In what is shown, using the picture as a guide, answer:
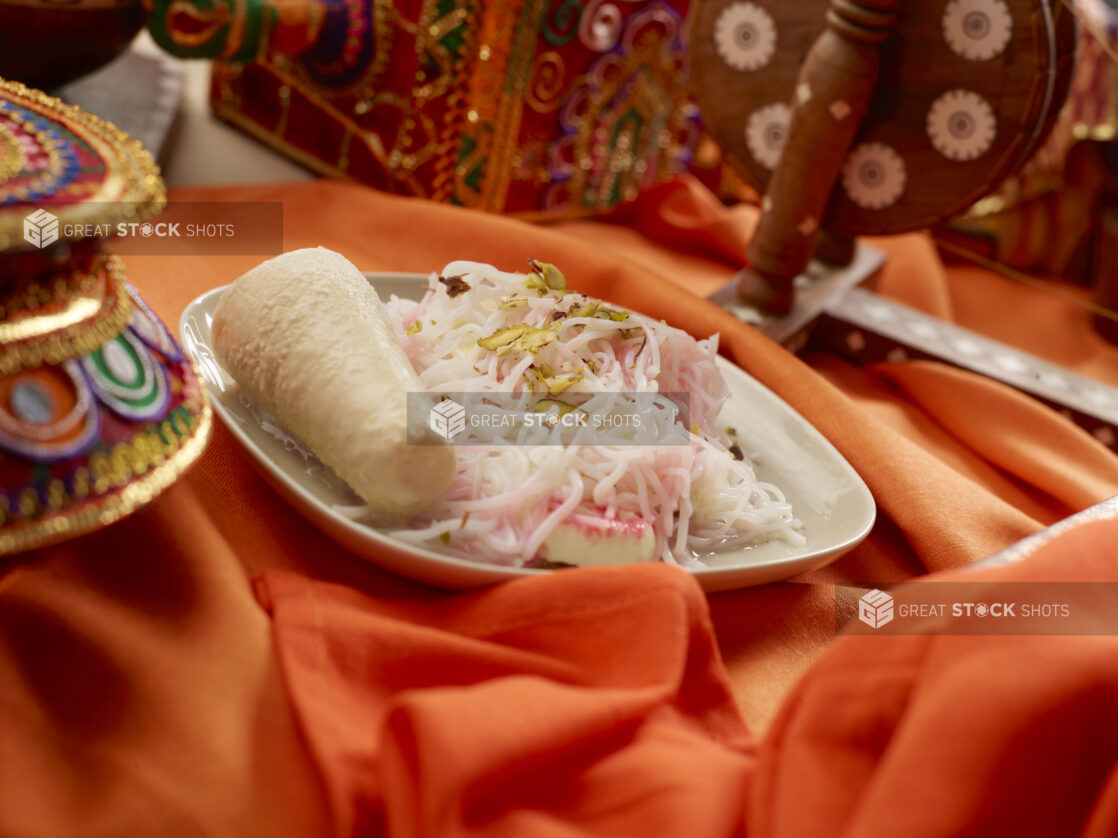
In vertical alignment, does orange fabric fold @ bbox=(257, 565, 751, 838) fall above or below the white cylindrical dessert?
below

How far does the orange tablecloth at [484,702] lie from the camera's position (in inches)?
18.9

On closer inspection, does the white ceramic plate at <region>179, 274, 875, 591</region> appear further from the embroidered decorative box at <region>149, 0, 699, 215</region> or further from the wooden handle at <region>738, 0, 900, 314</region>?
the embroidered decorative box at <region>149, 0, 699, 215</region>

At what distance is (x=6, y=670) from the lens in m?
0.50

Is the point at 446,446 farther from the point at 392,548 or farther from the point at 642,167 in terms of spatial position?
the point at 642,167

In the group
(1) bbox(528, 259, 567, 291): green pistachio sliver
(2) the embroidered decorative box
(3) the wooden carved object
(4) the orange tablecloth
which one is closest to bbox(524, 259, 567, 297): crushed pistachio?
(1) bbox(528, 259, 567, 291): green pistachio sliver

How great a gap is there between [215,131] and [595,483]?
1.00 metres

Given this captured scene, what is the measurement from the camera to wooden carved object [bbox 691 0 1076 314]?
95cm

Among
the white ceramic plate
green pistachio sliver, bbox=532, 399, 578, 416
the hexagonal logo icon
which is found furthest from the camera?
green pistachio sliver, bbox=532, 399, 578, 416

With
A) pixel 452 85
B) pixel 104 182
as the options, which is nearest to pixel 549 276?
pixel 104 182

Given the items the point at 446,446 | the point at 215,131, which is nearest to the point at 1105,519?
the point at 446,446

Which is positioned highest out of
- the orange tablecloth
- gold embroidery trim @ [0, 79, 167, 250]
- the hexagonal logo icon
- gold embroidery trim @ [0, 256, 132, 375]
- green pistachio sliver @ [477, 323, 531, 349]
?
gold embroidery trim @ [0, 79, 167, 250]

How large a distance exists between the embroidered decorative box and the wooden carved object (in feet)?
0.70

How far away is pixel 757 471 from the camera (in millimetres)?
833

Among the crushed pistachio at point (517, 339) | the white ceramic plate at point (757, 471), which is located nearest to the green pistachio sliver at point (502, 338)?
the crushed pistachio at point (517, 339)
